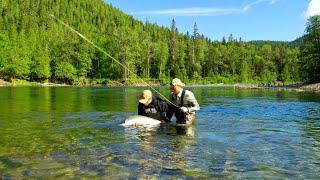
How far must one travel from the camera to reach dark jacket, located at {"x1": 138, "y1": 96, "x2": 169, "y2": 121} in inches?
806

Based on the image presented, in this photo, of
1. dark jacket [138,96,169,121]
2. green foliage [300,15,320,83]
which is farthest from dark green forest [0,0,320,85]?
dark jacket [138,96,169,121]

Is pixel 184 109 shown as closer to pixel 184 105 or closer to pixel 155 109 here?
pixel 184 105

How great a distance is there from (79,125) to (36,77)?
119900 millimetres

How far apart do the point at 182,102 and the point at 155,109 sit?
1560mm

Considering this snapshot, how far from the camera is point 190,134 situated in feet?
59.4

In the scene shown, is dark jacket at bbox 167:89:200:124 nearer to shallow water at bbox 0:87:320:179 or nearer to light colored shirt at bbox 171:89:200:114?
light colored shirt at bbox 171:89:200:114

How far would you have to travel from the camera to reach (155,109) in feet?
67.9

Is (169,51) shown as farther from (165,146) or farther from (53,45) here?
(165,146)

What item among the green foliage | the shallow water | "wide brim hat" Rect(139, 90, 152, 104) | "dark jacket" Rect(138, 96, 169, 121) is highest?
the green foliage

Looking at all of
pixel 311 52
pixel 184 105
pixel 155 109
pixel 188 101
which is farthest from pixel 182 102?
pixel 311 52

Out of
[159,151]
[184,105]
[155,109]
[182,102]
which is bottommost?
[159,151]

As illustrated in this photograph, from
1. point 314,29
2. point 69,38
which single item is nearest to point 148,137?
point 314,29

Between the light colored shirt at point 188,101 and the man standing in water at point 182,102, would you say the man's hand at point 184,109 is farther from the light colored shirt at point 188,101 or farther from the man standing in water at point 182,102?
the light colored shirt at point 188,101

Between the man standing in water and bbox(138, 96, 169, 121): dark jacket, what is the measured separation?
44cm
